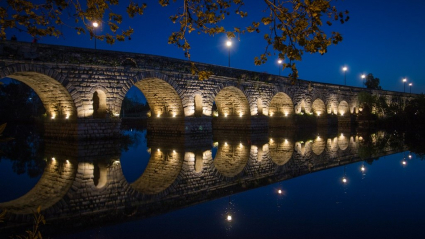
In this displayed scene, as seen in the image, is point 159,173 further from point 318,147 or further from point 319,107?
point 319,107

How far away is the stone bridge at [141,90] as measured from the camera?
1301 cm

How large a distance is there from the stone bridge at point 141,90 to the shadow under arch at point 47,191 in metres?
5.67

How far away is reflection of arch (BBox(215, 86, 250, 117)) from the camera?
2172 centimetres

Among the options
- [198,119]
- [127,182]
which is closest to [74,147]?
[127,182]

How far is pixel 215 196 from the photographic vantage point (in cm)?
563

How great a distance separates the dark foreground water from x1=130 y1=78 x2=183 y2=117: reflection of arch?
7.76m

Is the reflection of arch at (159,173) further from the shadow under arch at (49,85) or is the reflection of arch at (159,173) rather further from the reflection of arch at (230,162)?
Result: the shadow under arch at (49,85)

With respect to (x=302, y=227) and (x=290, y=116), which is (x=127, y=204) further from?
(x=290, y=116)

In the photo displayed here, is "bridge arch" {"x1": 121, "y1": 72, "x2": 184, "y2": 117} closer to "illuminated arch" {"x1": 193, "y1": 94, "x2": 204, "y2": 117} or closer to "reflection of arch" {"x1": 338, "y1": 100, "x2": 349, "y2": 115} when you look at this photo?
"illuminated arch" {"x1": 193, "y1": 94, "x2": 204, "y2": 117}

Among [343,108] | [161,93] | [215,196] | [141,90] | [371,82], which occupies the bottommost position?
[215,196]

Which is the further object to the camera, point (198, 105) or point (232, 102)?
point (232, 102)

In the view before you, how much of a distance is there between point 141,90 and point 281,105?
45.4 feet

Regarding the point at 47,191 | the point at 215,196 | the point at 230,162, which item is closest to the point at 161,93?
the point at 230,162

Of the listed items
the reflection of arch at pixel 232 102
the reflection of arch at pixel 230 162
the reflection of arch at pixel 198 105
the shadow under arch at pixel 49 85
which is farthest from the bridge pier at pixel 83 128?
the reflection of arch at pixel 232 102
